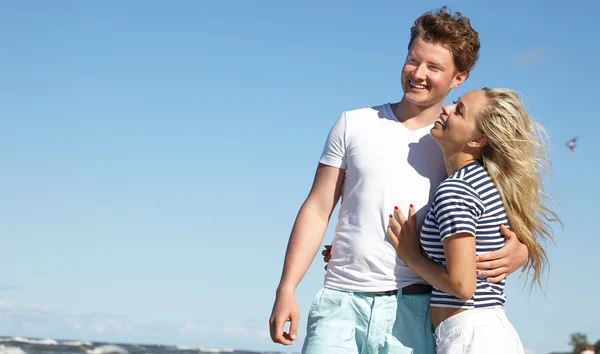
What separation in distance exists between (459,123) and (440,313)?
0.81m

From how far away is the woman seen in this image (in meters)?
2.99

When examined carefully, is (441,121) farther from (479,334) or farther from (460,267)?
(479,334)

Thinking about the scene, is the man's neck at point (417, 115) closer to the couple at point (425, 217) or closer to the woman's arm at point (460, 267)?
the couple at point (425, 217)

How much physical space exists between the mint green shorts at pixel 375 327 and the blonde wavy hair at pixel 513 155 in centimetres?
54

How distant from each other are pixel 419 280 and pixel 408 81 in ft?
3.01

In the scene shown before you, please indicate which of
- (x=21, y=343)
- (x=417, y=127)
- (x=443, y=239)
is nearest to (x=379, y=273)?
(x=443, y=239)

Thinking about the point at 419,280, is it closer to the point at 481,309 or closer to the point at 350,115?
the point at 481,309

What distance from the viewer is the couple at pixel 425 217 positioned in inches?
121

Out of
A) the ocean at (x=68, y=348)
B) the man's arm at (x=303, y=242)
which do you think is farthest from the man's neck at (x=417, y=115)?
the ocean at (x=68, y=348)

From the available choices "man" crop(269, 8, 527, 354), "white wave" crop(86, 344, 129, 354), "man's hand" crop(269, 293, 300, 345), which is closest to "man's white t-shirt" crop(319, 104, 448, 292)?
"man" crop(269, 8, 527, 354)

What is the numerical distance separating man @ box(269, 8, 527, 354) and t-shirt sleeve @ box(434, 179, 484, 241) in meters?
0.24

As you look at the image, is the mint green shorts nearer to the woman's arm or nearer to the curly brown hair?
the woman's arm

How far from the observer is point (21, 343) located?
1442 cm

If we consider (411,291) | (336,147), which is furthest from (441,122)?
(411,291)
